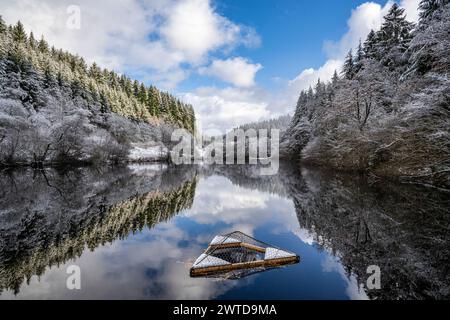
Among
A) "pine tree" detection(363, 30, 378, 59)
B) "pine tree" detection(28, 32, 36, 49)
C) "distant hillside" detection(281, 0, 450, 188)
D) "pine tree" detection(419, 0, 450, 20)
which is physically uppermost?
"pine tree" detection(28, 32, 36, 49)

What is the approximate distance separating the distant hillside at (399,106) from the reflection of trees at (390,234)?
3.55m

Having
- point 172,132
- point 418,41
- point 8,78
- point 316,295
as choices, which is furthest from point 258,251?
point 172,132

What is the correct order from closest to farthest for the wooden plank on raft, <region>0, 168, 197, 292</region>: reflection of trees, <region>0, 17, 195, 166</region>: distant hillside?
1. the wooden plank on raft
2. <region>0, 168, 197, 292</region>: reflection of trees
3. <region>0, 17, 195, 166</region>: distant hillside

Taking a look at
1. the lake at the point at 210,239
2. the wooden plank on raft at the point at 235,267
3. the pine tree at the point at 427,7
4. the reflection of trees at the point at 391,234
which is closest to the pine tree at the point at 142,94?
the lake at the point at 210,239

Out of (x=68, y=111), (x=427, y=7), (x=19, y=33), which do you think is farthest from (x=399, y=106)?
(x=19, y=33)

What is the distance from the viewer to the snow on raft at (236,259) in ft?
21.4

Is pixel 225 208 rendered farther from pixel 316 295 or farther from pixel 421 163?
pixel 421 163

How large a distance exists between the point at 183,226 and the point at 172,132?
77.5 m

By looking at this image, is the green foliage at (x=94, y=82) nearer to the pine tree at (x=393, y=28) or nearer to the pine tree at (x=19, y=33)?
the pine tree at (x=19, y=33)

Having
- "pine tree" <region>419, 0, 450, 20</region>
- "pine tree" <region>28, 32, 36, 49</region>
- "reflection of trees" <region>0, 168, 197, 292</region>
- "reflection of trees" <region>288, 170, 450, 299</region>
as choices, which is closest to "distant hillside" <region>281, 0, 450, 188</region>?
"pine tree" <region>419, 0, 450, 20</region>

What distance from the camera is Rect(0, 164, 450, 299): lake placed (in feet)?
19.9

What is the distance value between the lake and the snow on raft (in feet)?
0.83

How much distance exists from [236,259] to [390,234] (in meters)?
6.11

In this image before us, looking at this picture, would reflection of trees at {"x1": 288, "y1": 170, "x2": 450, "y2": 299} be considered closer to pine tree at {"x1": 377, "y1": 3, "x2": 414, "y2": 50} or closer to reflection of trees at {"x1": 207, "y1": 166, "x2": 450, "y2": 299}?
reflection of trees at {"x1": 207, "y1": 166, "x2": 450, "y2": 299}
